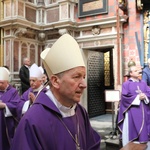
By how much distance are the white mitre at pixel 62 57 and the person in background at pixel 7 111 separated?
2.09 metres

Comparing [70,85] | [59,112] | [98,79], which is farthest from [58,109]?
[98,79]

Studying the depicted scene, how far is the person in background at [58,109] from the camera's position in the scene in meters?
1.27

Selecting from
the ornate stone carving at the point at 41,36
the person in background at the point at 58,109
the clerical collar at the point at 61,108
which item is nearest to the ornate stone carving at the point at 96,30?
the ornate stone carving at the point at 41,36

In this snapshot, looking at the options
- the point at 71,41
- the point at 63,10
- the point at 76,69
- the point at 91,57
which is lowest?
the point at 76,69

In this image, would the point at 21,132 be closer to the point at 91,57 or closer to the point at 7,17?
the point at 7,17

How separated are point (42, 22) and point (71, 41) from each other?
713cm

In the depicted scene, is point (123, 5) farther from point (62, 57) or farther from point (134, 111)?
point (62, 57)

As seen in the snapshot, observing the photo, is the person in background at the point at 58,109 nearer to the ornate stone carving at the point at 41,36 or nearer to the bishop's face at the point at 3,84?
the bishop's face at the point at 3,84

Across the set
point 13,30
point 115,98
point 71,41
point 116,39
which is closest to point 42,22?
point 13,30

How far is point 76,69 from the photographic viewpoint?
1470 millimetres

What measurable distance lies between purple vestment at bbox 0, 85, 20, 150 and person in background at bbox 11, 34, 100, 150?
213 cm

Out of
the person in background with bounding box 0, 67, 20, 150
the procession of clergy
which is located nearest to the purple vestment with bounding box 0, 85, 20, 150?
the person in background with bounding box 0, 67, 20, 150

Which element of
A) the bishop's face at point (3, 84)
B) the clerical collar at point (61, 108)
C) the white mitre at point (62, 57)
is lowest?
the clerical collar at point (61, 108)

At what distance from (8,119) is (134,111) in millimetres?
2286
